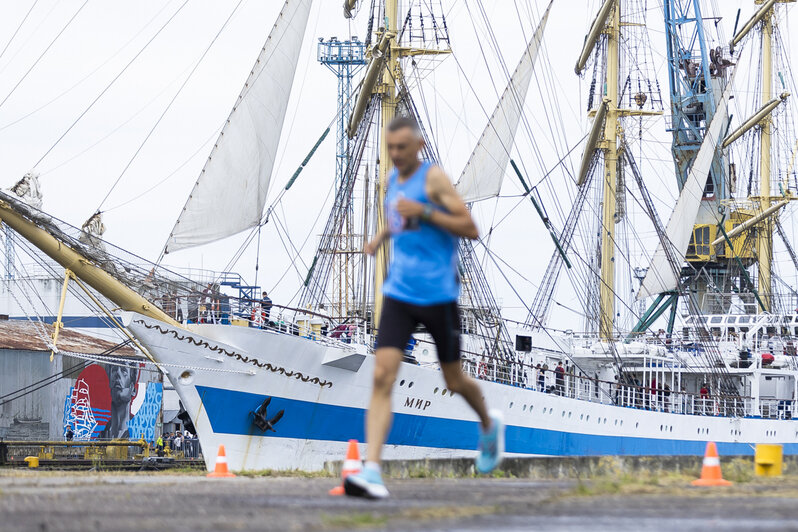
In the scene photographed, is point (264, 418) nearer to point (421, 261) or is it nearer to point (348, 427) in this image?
point (348, 427)

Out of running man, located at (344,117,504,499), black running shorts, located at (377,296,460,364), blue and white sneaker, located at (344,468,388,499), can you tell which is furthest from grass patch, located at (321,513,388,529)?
black running shorts, located at (377,296,460,364)

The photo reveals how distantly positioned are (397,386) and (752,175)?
3870cm

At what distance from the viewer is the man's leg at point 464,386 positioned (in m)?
6.30

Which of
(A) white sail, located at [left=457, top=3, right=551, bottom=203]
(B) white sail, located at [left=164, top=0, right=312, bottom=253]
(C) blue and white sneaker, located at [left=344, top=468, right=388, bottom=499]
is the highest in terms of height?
(A) white sail, located at [left=457, top=3, right=551, bottom=203]

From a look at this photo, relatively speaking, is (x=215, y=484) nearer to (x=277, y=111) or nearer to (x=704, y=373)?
(x=277, y=111)

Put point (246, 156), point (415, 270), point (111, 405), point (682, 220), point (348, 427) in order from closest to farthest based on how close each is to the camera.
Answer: point (415, 270) < point (348, 427) < point (246, 156) < point (111, 405) < point (682, 220)

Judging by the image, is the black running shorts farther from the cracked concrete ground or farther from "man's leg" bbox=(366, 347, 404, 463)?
the cracked concrete ground

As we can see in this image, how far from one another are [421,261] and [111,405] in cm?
3147

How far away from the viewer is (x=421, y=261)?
19.8 ft

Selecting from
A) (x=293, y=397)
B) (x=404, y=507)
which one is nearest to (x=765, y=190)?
(x=293, y=397)

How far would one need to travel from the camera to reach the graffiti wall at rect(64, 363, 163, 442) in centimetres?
3438

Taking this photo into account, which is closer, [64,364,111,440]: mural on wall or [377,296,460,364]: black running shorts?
[377,296,460,364]: black running shorts

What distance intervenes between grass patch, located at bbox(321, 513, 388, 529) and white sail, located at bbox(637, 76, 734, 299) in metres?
43.8

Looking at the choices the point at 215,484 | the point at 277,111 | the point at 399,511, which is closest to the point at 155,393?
the point at 277,111
